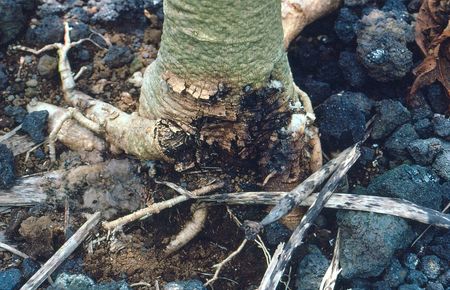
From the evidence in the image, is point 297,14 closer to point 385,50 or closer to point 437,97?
point 385,50

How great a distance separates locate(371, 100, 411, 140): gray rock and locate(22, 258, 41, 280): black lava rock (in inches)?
52.8

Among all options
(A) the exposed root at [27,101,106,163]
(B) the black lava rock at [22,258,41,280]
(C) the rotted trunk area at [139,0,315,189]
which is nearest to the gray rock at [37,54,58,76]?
(A) the exposed root at [27,101,106,163]

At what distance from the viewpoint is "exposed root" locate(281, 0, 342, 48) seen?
2.40 meters

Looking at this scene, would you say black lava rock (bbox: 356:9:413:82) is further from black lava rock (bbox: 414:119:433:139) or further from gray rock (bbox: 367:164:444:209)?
gray rock (bbox: 367:164:444:209)

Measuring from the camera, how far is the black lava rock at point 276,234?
77.8 inches

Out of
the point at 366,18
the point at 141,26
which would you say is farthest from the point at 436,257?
the point at 141,26

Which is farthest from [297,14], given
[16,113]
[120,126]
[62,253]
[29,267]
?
[29,267]

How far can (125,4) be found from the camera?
2.64 metres

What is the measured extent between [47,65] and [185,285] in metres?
1.19

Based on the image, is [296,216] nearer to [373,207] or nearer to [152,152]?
[373,207]

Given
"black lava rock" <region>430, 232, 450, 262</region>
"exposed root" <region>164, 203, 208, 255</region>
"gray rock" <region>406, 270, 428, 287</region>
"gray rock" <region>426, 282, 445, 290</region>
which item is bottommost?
"gray rock" <region>426, 282, 445, 290</region>

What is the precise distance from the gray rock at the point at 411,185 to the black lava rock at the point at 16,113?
1421mm

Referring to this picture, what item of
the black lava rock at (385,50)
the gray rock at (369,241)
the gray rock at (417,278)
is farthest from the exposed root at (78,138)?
the gray rock at (417,278)

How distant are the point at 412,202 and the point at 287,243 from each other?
474 mm
